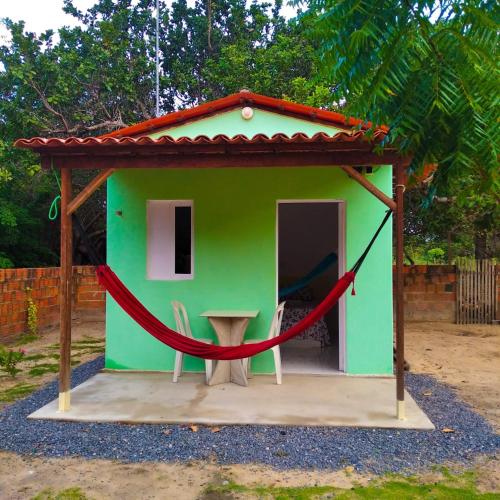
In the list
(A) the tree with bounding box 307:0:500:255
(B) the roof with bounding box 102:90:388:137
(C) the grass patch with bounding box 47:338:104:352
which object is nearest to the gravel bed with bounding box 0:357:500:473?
(A) the tree with bounding box 307:0:500:255

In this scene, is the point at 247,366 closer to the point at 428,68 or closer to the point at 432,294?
the point at 428,68

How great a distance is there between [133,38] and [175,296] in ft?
31.0

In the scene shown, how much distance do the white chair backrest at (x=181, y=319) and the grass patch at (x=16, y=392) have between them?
155 centimetres

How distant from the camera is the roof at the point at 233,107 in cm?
514

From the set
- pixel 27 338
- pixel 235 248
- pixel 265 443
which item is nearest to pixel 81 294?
pixel 27 338

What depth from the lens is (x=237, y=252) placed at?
17.0 feet

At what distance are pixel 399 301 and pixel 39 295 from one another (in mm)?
6632

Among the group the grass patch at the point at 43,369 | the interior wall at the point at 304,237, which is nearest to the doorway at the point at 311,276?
the interior wall at the point at 304,237

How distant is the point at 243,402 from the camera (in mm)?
4070

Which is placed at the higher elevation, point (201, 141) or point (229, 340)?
point (201, 141)

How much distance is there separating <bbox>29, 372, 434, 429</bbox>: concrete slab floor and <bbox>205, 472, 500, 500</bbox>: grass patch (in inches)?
32.0

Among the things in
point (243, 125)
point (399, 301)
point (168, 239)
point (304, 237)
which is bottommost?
point (399, 301)

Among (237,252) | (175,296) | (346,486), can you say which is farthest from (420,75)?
(175,296)

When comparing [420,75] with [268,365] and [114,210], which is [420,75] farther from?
[114,210]
